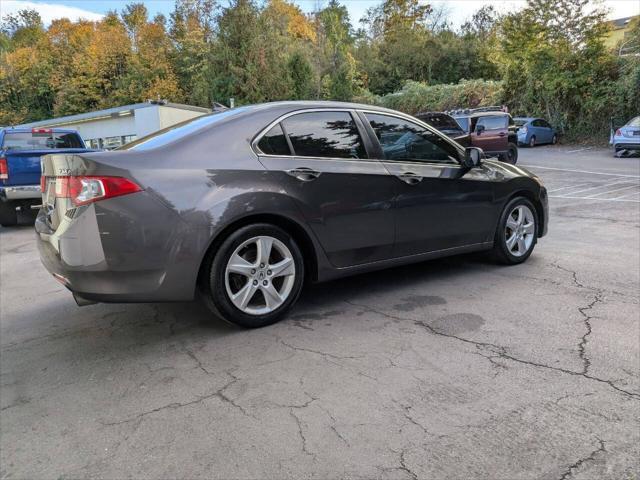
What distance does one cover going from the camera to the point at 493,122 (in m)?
17.8

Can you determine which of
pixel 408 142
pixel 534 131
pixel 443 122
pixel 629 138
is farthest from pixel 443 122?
pixel 408 142

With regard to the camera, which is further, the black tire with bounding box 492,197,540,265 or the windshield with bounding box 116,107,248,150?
the black tire with bounding box 492,197,540,265

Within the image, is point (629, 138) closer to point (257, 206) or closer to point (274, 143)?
point (274, 143)

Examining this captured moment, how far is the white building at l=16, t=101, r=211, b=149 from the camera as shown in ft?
81.5

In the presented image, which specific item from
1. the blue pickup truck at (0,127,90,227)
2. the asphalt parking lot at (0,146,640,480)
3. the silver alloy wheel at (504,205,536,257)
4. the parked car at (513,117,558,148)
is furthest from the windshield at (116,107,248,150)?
the parked car at (513,117,558,148)

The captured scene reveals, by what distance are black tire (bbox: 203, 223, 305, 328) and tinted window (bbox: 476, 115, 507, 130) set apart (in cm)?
1547

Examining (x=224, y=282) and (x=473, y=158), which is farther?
(x=473, y=158)

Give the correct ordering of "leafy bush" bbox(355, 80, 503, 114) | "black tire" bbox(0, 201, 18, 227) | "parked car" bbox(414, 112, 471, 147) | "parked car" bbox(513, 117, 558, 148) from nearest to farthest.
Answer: "black tire" bbox(0, 201, 18, 227), "parked car" bbox(414, 112, 471, 147), "parked car" bbox(513, 117, 558, 148), "leafy bush" bbox(355, 80, 503, 114)

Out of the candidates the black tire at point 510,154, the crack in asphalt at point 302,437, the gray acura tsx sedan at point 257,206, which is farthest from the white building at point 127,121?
Result: the crack in asphalt at point 302,437

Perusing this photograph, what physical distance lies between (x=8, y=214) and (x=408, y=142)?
8600 mm

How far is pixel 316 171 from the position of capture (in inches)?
157

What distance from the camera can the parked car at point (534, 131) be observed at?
2509 centimetres

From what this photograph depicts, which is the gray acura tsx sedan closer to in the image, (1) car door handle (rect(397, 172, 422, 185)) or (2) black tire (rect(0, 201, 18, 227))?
(1) car door handle (rect(397, 172, 422, 185))

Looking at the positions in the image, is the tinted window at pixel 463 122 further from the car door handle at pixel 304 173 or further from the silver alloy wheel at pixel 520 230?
the car door handle at pixel 304 173
